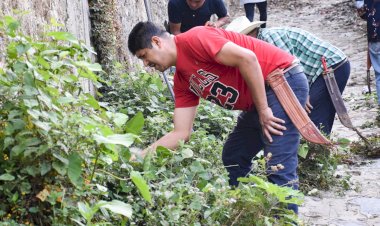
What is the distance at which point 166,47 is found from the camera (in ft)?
14.0

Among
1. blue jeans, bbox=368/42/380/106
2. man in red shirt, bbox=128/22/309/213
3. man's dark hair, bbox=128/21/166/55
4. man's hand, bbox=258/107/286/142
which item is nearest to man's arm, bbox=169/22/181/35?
blue jeans, bbox=368/42/380/106

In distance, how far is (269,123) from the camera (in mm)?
4332

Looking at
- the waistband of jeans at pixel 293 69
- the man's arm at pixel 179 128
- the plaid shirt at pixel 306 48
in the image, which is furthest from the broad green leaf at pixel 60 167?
the plaid shirt at pixel 306 48

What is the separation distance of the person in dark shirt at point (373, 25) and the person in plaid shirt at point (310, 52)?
280cm

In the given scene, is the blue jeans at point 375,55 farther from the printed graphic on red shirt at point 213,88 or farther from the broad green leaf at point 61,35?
the broad green leaf at point 61,35

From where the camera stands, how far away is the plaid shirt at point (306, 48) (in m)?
5.46

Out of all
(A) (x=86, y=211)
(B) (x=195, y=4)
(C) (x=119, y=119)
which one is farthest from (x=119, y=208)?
(B) (x=195, y=4)

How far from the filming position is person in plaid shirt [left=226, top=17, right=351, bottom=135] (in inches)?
213

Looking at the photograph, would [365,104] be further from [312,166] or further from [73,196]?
[73,196]

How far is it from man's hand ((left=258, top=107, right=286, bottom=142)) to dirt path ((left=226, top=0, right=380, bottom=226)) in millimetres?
938

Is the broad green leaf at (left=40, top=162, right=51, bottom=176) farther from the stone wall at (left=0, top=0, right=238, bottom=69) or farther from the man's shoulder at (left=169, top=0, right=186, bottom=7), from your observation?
the man's shoulder at (left=169, top=0, right=186, bottom=7)

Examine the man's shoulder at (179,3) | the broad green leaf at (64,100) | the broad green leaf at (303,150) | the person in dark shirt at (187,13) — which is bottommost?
the broad green leaf at (303,150)

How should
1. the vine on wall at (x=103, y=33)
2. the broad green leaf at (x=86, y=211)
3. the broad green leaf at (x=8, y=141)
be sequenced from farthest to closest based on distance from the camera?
1. the vine on wall at (x=103, y=33)
2. the broad green leaf at (x=8, y=141)
3. the broad green leaf at (x=86, y=211)

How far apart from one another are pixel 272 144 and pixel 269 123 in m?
0.15
